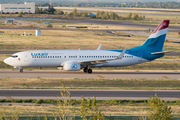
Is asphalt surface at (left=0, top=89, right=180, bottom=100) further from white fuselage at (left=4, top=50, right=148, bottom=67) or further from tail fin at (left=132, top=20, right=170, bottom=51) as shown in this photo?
tail fin at (left=132, top=20, right=170, bottom=51)

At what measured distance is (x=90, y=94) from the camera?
4016 centimetres

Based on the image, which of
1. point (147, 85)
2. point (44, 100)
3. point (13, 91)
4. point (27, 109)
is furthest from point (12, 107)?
point (147, 85)

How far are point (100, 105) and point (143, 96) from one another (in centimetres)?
762

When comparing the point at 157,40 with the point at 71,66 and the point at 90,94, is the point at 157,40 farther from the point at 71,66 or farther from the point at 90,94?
the point at 90,94

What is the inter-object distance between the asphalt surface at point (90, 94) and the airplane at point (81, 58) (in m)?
13.5

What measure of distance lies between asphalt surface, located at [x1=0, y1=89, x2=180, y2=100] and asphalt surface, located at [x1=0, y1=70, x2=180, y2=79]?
11.4m

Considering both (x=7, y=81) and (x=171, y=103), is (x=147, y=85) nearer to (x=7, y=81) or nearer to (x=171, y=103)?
(x=171, y=103)

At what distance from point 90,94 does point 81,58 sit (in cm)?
1778

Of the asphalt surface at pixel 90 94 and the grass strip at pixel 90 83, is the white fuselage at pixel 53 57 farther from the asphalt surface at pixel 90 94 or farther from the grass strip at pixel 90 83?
the asphalt surface at pixel 90 94

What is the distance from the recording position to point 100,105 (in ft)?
113

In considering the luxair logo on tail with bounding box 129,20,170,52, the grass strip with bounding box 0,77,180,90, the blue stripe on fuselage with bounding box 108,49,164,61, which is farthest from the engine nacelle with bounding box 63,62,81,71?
the luxair logo on tail with bounding box 129,20,170,52

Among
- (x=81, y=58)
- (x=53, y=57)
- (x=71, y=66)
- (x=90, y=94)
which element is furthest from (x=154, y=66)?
(x=90, y=94)

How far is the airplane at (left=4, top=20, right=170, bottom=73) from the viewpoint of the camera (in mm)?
56500

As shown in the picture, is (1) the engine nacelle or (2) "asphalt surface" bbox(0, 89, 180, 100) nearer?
(2) "asphalt surface" bbox(0, 89, 180, 100)
